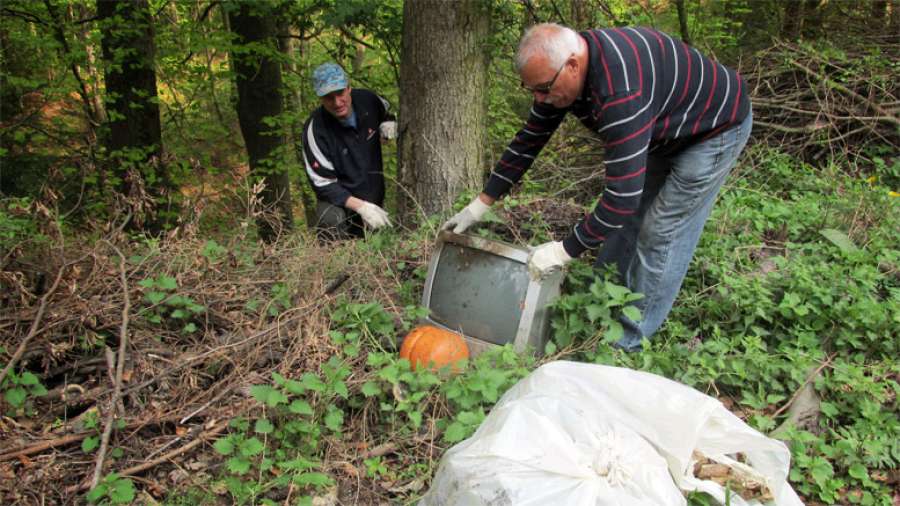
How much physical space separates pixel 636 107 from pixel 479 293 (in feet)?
3.83

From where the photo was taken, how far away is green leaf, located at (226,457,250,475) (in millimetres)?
2309

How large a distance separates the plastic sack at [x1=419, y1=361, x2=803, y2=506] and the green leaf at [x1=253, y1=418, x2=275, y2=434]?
27.4 inches

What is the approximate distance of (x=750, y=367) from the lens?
299cm

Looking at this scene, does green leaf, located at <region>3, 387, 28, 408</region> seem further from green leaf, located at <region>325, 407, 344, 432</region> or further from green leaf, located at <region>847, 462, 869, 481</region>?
green leaf, located at <region>847, 462, 869, 481</region>

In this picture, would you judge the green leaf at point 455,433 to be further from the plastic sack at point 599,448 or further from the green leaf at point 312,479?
the green leaf at point 312,479

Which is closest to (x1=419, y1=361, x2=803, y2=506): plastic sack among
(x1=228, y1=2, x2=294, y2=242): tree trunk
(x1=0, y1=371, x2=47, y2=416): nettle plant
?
(x1=0, y1=371, x2=47, y2=416): nettle plant

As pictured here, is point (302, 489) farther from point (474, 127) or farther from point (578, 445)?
point (474, 127)

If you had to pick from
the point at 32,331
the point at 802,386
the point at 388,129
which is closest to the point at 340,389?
the point at 32,331

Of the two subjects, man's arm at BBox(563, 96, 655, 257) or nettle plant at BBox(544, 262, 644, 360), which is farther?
nettle plant at BBox(544, 262, 644, 360)

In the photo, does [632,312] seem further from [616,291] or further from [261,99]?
[261,99]

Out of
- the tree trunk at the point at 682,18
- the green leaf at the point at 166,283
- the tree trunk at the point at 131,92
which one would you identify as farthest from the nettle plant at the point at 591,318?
the tree trunk at the point at 131,92

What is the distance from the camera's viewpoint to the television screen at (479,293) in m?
3.04

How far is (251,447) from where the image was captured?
2.37m

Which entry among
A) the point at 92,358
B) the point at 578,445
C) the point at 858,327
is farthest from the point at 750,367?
the point at 92,358
